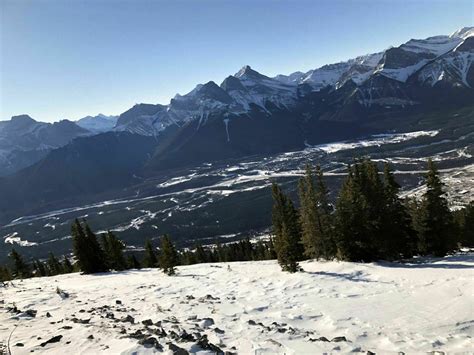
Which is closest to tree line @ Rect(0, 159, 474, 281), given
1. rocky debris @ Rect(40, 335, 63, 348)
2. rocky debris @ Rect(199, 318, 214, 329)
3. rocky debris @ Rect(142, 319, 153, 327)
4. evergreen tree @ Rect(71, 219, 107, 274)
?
evergreen tree @ Rect(71, 219, 107, 274)

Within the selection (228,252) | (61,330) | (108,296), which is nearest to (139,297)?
(108,296)

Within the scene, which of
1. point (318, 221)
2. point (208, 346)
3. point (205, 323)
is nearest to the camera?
point (208, 346)

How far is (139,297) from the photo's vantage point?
2869 centimetres

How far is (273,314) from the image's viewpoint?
2156cm

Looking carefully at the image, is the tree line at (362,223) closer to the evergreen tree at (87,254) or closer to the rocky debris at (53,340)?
the evergreen tree at (87,254)

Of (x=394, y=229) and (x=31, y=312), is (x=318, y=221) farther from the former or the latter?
(x=31, y=312)

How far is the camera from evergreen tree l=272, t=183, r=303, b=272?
36688 mm

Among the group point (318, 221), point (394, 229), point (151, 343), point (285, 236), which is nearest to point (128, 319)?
point (151, 343)

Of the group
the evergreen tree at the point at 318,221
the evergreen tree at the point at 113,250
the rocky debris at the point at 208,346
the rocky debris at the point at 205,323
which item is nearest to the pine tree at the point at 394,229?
the evergreen tree at the point at 318,221

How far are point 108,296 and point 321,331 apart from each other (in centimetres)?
1899

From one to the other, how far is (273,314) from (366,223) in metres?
21.3

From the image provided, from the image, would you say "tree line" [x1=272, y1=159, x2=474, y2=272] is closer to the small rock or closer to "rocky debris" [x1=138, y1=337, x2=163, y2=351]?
the small rock

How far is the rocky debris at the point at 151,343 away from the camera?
49.7ft

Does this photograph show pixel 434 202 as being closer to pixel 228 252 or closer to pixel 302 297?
pixel 302 297
